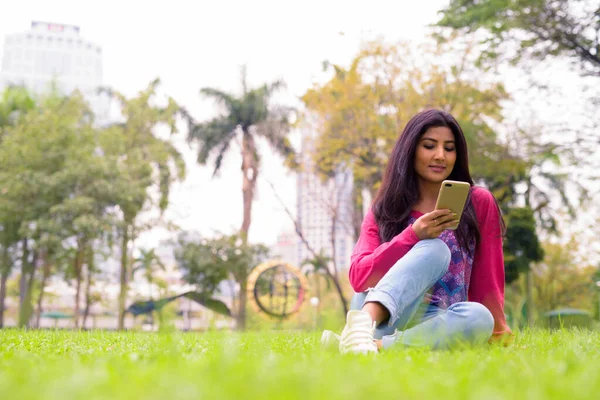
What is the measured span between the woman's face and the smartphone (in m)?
0.49

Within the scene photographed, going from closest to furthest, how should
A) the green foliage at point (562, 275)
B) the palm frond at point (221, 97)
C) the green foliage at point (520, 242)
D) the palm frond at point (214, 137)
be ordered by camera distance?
1. the green foliage at point (520, 242)
2. the palm frond at point (214, 137)
3. the green foliage at point (562, 275)
4. the palm frond at point (221, 97)

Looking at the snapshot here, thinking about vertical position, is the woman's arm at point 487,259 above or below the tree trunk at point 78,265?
above

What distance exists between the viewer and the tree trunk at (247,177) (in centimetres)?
2803

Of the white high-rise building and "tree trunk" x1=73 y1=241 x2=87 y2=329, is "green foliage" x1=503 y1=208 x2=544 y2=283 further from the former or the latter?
the white high-rise building

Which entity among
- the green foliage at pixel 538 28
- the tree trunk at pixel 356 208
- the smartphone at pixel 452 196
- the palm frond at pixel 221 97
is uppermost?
the palm frond at pixel 221 97

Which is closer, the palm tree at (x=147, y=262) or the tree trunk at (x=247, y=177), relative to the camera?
the palm tree at (x=147, y=262)

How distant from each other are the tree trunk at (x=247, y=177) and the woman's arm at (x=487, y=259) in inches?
975

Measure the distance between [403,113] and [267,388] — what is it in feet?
46.6

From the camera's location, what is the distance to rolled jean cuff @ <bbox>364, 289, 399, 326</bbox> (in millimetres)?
2545

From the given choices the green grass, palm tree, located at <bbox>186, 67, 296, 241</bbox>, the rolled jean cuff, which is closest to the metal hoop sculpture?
palm tree, located at <bbox>186, 67, 296, 241</bbox>

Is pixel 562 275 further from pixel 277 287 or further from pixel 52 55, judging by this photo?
pixel 52 55

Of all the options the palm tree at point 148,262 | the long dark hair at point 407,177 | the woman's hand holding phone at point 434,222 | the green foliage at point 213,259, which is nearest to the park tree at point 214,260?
the green foliage at point 213,259

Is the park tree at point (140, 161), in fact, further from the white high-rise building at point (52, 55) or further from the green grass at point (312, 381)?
the white high-rise building at point (52, 55)

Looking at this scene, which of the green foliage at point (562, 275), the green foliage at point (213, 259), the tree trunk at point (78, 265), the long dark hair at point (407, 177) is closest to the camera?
the long dark hair at point (407, 177)
